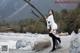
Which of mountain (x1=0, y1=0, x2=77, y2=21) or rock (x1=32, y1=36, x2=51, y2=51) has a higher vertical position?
mountain (x1=0, y1=0, x2=77, y2=21)

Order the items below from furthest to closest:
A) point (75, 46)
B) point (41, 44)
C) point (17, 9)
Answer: point (17, 9) → point (41, 44) → point (75, 46)

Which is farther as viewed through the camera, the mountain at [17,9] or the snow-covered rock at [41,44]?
the mountain at [17,9]

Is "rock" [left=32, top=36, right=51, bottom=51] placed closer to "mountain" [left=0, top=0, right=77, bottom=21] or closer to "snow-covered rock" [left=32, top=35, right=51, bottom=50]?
"snow-covered rock" [left=32, top=35, right=51, bottom=50]

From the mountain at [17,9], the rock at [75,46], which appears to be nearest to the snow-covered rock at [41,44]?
the rock at [75,46]

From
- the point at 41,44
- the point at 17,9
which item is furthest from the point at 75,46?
the point at 17,9

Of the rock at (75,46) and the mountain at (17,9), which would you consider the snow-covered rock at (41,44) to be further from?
the mountain at (17,9)

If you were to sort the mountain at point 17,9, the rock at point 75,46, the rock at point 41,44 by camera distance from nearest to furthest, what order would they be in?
1. the rock at point 75,46
2. the rock at point 41,44
3. the mountain at point 17,9

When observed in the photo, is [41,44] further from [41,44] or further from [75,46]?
[75,46]

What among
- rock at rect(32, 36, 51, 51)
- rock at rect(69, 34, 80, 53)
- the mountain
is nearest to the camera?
rock at rect(69, 34, 80, 53)

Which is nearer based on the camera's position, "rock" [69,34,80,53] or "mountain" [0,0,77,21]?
"rock" [69,34,80,53]

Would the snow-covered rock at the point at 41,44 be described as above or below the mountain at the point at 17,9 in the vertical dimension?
below

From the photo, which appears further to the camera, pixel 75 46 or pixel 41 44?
pixel 41 44

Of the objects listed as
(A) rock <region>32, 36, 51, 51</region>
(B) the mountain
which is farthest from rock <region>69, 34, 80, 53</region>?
(B) the mountain

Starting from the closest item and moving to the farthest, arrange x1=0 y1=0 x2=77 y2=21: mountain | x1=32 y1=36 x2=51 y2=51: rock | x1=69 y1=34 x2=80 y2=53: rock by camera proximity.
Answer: x1=69 y1=34 x2=80 y2=53: rock → x1=32 y1=36 x2=51 y2=51: rock → x1=0 y1=0 x2=77 y2=21: mountain
